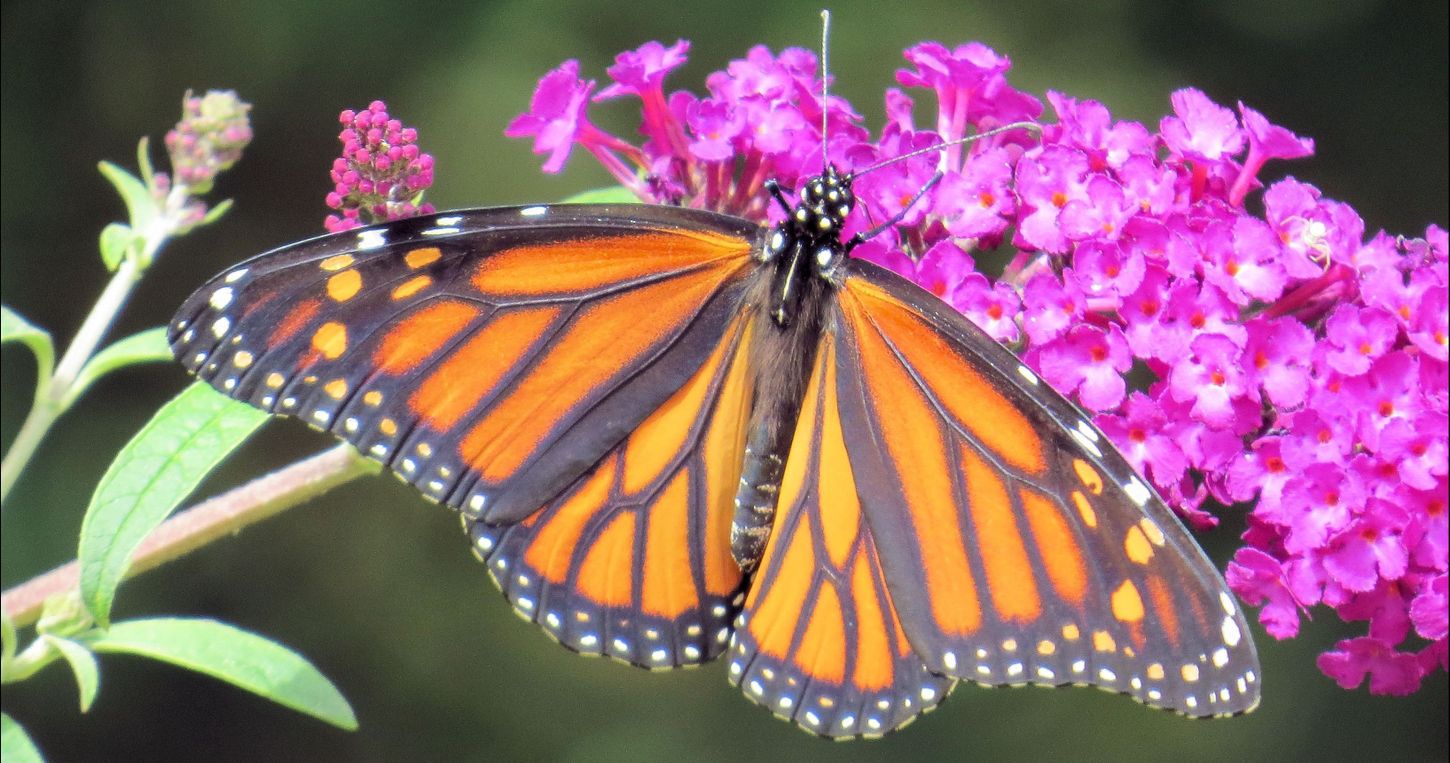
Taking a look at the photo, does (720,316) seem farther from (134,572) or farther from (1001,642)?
(134,572)

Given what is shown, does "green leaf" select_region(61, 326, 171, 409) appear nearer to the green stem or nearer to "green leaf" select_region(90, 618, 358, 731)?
the green stem

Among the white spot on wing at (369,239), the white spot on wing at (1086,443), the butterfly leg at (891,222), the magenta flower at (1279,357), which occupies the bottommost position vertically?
the white spot on wing at (1086,443)

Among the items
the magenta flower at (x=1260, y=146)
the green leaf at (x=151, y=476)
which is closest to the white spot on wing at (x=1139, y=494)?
the magenta flower at (x=1260, y=146)

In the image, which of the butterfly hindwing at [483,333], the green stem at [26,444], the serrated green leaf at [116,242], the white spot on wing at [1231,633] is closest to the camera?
the white spot on wing at [1231,633]

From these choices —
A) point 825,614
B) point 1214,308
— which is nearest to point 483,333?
point 825,614

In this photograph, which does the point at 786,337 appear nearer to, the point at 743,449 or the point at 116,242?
the point at 743,449

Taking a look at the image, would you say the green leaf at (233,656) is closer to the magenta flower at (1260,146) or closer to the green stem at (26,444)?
the green stem at (26,444)

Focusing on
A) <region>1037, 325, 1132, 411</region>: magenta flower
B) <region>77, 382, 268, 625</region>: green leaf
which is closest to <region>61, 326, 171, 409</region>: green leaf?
<region>77, 382, 268, 625</region>: green leaf
